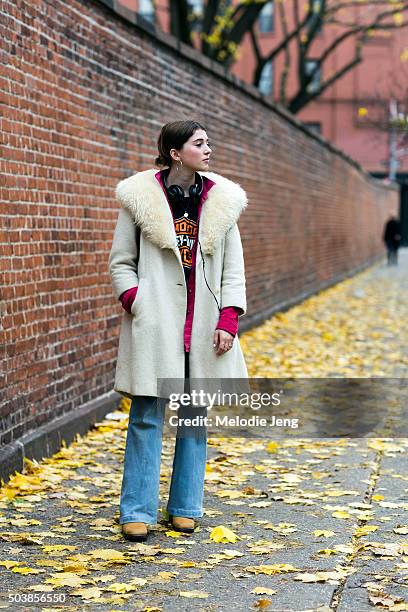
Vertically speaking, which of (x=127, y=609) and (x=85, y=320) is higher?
(x=85, y=320)

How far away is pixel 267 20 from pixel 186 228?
49.3m

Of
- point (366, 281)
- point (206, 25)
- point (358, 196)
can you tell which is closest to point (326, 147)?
point (366, 281)

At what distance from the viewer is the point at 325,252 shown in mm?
25812

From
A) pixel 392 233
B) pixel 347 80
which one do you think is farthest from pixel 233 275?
pixel 347 80

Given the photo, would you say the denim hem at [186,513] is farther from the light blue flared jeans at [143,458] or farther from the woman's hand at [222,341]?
the woman's hand at [222,341]

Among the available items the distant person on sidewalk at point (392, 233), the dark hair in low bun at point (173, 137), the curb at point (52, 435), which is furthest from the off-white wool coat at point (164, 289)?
the distant person on sidewalk at point (392, 233)

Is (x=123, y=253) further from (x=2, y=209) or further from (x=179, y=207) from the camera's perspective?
(x=2, y=209)

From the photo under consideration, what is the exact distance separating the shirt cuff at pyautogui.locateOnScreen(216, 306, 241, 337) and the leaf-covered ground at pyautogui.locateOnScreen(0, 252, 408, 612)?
90 cm

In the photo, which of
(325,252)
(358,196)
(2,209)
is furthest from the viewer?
(358,196)

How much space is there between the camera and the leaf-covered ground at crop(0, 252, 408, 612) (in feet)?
14.7

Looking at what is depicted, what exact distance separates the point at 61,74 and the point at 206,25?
1388cm

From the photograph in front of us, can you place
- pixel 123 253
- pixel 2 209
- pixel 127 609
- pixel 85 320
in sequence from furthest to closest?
pixel 85 320
pixel 2 209
pixel 123 253
pixel 127 609

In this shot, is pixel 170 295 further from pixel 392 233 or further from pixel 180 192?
pixel 392 233

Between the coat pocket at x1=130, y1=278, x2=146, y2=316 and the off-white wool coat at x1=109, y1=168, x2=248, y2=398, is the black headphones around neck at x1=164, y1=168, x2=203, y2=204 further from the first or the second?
the coat pocket at x1=130, y1=278, x2=146, y2=316
